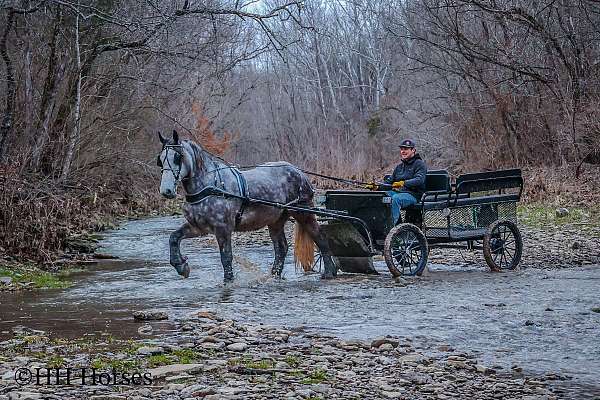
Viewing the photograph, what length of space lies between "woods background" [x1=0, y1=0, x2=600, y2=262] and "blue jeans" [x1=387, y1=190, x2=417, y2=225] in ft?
15.5

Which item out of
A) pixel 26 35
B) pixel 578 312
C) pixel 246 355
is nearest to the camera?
pixel 246 355

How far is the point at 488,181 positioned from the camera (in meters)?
14.0

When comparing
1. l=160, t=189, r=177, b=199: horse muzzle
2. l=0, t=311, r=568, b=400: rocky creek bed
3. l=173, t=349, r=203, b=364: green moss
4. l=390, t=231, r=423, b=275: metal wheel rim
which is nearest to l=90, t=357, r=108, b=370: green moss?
l=0, t=311, r=568, b=400: rocky creek bed

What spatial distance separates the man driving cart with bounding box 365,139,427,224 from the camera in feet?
44.7

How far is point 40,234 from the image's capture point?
1552 cm

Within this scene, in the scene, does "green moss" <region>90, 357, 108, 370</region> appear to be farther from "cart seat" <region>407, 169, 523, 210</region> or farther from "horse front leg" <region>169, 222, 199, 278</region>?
"cart seat" <region>407, 169, 523, 210</region>

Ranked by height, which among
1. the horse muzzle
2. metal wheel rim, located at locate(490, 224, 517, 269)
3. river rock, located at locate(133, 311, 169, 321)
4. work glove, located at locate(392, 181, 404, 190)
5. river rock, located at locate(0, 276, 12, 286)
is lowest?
river rock, located at locate(133, 311, 169, 321)

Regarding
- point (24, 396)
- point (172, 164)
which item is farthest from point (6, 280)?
point (24, 396)

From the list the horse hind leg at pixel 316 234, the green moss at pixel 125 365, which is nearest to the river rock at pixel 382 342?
the green moss at pixel 125 365

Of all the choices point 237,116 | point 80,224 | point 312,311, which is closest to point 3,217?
point 80,224

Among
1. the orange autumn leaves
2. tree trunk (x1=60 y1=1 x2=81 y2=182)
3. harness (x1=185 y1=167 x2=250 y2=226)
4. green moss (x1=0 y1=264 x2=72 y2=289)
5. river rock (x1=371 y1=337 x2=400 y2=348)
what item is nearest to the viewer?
river rock (x1=371 y1=337 x2=400 y2=348)

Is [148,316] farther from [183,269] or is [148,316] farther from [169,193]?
[183,269]

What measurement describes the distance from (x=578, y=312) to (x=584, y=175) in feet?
54.8

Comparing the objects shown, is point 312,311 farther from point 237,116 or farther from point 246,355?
point 237,116
